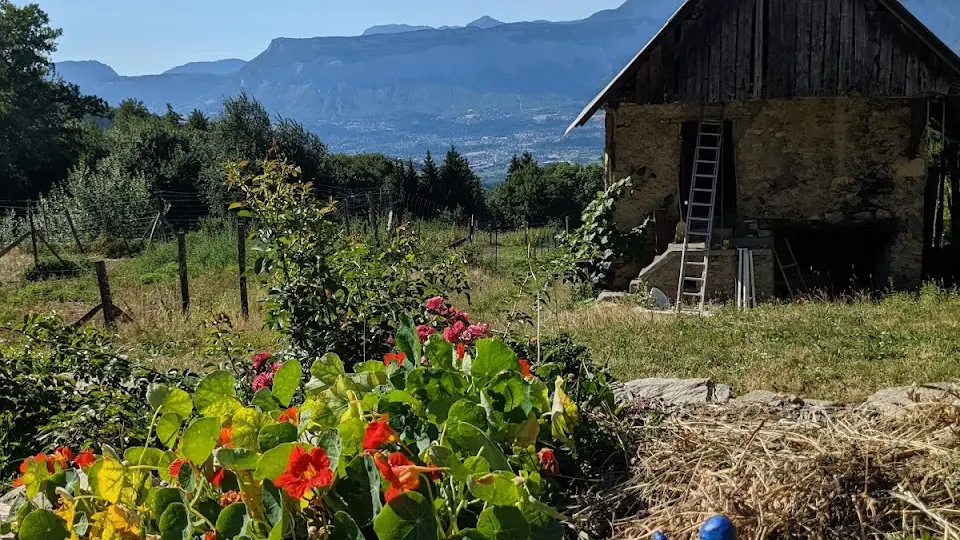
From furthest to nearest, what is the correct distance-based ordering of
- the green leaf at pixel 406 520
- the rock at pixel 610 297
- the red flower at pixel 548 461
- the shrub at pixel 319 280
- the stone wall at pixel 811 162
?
the rock at pixel 610 297 → the stone wall at pixel 811 162 → the shrub at pixel 319 280 → the red flower at pixel 548 461 → the green leaf at pixel 406 520

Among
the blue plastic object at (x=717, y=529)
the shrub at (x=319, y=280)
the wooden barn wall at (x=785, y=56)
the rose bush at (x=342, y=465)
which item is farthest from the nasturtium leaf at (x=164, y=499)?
the wooden barn wall at (x=785, y=56)

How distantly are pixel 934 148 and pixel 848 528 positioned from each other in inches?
691

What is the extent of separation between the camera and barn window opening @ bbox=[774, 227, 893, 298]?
446 inches

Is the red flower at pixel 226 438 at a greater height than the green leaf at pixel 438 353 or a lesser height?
lesser

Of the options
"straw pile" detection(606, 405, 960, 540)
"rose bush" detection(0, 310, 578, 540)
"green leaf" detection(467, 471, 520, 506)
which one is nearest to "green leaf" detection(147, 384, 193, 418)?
"rose bush" detection(0, 310, 578, 540)

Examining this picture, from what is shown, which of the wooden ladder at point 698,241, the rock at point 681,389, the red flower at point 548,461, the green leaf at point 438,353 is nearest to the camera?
the red flower at point 548,461

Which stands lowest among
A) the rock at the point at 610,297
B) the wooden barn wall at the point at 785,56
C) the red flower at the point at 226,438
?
the rock at the point at 610,297

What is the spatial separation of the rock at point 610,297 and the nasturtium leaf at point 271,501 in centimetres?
957

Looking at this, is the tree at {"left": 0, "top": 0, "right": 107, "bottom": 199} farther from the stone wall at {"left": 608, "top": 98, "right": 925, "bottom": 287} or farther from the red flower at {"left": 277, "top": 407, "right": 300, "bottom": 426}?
the red flower at {"left": 277, "top": 407, "right": 300, "bottom": 426}

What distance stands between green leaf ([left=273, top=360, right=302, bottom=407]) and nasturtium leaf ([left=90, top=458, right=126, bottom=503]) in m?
0.39

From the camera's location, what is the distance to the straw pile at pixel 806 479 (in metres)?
1.58

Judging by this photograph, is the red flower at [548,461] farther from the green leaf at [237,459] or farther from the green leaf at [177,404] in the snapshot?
the green leaf at [177,404]

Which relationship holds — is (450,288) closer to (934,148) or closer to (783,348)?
(783,348)

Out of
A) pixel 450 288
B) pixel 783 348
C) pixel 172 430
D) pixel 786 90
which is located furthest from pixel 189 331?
pixel 786 90
